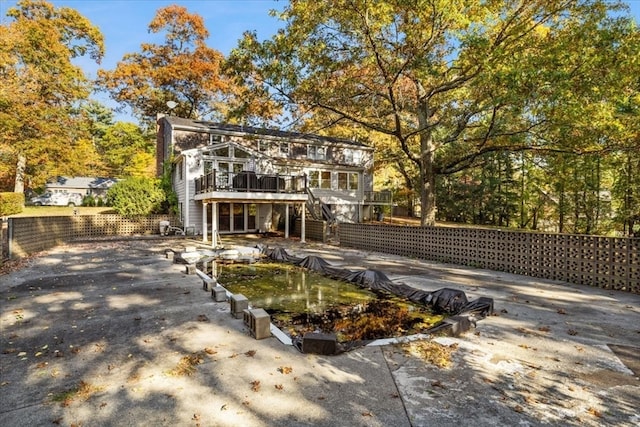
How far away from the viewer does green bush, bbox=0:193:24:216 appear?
20.1 metres

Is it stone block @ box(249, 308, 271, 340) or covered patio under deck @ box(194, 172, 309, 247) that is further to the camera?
covered patio under deck @ box(194, 172, 309, 247)

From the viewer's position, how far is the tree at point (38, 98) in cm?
2042

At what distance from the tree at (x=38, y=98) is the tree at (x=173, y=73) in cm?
476

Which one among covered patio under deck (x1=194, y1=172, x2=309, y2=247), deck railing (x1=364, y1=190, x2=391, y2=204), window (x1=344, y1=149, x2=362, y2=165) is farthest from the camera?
window (x1=344, y1=149, x2=362, y2=165)

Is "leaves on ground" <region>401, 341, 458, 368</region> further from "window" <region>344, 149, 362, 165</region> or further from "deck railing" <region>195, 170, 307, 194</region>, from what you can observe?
"window" <region>344, 149, 362, 165</region>

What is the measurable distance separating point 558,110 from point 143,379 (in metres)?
12.5

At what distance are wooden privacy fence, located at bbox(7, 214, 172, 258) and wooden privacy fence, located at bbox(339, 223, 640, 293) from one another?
13.0 metres

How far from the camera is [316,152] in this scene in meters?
24.5

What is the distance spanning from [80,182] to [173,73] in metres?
16.5

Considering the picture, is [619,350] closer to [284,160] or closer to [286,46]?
[286,46]

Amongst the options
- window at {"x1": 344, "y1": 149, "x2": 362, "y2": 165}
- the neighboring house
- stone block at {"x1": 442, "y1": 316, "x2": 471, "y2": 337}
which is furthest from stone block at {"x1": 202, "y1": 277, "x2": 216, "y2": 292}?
the neighboring house

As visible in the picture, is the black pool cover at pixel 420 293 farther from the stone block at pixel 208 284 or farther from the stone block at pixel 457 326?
the stone block at pixel 208 284

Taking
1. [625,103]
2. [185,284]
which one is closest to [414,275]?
[185,284]

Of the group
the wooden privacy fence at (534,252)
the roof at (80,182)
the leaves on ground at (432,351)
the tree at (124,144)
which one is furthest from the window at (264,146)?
the roof at (80,182)
